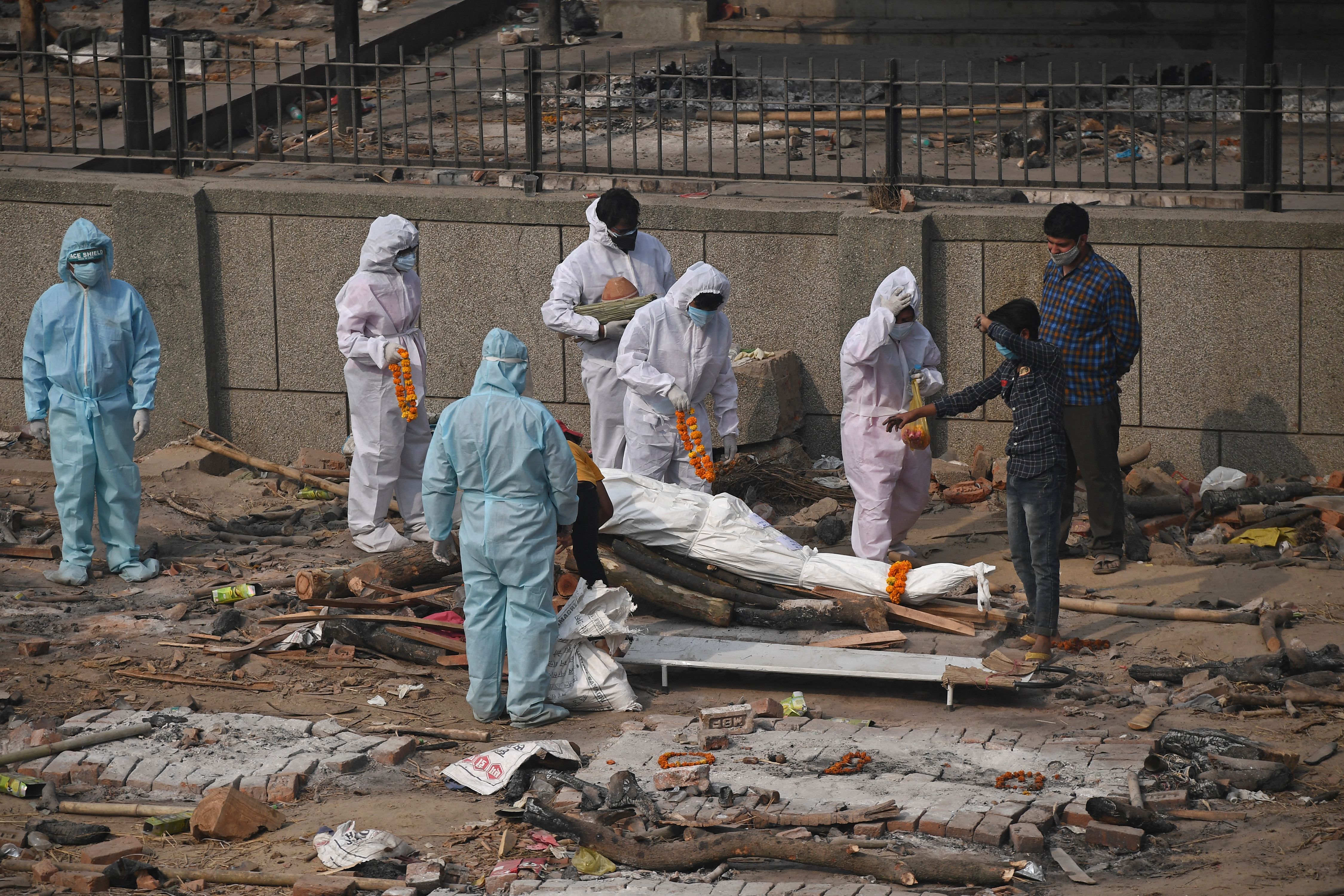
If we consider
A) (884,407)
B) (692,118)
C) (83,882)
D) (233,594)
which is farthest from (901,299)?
(692,118)

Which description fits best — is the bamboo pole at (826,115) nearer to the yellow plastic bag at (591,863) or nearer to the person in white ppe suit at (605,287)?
the person in white ppe suit at (605,287)

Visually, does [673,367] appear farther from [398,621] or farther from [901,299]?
[398,621]

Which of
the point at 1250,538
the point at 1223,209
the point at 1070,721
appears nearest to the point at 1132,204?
the point at 1223,209

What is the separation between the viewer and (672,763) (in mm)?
6184

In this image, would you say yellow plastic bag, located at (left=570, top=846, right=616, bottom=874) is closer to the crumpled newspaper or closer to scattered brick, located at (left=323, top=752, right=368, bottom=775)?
the crumpled newspaper

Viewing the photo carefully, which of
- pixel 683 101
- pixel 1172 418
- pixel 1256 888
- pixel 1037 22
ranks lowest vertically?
pixel 1256 888

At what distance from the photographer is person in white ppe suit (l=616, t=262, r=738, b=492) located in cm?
844

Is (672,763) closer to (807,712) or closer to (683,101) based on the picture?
(807,712)

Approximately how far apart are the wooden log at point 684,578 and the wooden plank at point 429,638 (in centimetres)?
93

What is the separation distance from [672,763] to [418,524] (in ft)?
12.4

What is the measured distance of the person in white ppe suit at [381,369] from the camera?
9109 mm

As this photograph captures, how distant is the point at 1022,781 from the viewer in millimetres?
5953

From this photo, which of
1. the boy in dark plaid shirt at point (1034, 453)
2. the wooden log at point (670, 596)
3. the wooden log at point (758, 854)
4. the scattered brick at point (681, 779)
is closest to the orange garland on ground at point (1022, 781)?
the wooden log at point (758, 854)

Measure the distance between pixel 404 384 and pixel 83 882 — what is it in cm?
426
